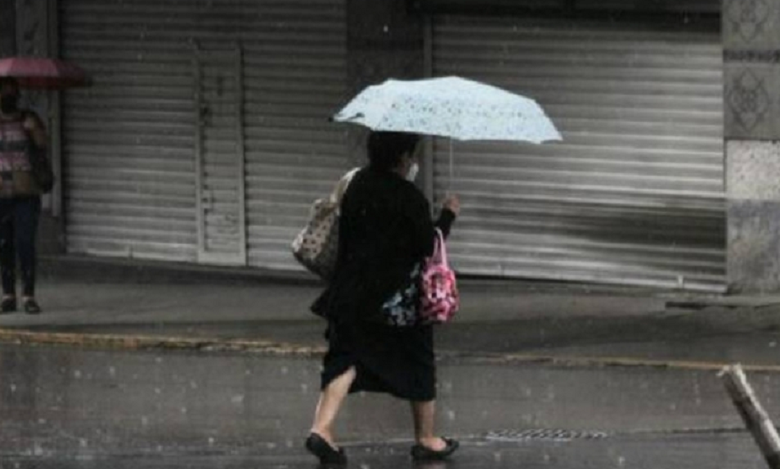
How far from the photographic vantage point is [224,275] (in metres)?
21.5

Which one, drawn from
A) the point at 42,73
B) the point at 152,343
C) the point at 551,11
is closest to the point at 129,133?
the point at 42,73

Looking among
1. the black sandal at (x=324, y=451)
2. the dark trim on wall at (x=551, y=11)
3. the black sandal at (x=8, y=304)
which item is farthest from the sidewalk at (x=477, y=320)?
the black sandal at (x=324, y=451)

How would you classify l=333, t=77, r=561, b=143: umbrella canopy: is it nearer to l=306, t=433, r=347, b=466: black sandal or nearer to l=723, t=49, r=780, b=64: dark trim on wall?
l=306, t=433, r=347, b=466: black sandal

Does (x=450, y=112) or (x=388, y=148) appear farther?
(x=388, y=148)

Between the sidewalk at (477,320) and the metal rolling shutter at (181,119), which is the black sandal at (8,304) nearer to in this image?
the sidewalk at (477,320)

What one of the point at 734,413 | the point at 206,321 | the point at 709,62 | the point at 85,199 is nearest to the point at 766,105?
the point at 709,62

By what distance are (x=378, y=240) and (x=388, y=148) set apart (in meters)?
0.43

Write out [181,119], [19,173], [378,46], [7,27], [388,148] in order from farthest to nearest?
[7,27] → [181,119] → [378,46] → [19,173] → [388,148]

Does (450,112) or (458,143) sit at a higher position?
(450,112)

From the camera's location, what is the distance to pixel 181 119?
22391mm

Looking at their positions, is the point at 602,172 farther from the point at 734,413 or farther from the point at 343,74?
the point at 734,413

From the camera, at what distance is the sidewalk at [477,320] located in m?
16.1

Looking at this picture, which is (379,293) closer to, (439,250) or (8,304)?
(439,250)

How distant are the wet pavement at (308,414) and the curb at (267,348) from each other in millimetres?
118
